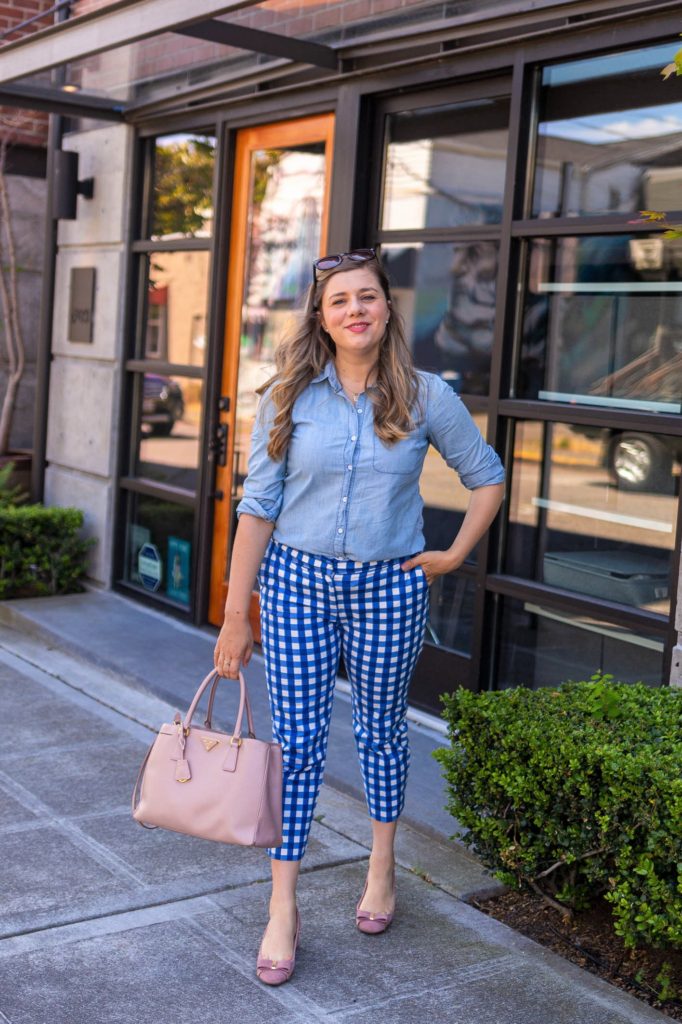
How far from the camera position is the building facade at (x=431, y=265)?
4465 mm

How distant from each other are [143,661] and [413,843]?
2.27 meters

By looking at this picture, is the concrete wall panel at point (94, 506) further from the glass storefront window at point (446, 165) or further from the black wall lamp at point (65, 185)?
the glass storefront window at point (446, 165)

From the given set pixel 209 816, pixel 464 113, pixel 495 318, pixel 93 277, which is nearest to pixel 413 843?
pixel 209 816

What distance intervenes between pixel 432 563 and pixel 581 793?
70 centimetres

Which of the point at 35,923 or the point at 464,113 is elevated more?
the point at 464,113

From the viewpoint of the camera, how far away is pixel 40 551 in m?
7.23

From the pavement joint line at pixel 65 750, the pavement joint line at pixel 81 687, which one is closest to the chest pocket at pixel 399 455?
the pavement joint line at pixel 65 750

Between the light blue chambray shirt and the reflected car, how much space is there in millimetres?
3855

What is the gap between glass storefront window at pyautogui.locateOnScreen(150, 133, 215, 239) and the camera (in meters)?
6.75

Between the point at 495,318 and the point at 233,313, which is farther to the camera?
the point at 233,313

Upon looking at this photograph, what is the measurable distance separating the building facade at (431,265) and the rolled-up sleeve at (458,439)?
0.78 m

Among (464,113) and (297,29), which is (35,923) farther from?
(297,29)

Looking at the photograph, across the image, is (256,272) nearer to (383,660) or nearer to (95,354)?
(95,354)

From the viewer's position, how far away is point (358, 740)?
3438mm
